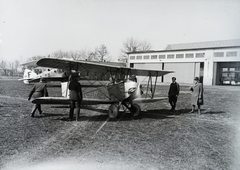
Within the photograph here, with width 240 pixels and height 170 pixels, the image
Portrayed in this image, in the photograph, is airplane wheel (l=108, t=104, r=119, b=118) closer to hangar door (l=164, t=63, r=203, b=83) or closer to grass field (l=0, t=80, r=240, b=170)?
grass field (l=0, t=80, r=240, b=170)

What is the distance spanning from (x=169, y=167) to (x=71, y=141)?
2.24m

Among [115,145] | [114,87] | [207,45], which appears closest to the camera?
[115,145]

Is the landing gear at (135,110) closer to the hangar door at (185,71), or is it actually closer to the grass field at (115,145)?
the grass field at (115,145)

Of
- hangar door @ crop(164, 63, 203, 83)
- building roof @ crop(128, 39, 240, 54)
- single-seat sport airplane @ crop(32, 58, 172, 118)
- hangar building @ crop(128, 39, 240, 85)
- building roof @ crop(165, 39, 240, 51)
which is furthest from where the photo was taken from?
hangar door @ crop(164, 63, 203, 83)

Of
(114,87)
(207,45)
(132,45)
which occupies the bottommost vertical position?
(114,87)

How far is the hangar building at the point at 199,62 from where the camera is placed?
28.5m

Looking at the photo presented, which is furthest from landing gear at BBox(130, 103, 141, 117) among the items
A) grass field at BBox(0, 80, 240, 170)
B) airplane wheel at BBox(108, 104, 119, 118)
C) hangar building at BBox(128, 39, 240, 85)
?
hangar building at BBox(128, 39, 240, 85)

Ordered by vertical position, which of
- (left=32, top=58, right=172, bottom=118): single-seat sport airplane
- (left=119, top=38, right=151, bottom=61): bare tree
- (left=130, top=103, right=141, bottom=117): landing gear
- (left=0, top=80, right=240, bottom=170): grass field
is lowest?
(left=0, top=80, right=240, bottom=170): grass field

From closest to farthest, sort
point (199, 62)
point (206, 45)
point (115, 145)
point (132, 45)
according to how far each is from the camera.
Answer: point (115, 145) < point (132, 45) < point (199, 62) < point (206, 45)

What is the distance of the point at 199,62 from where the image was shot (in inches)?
1203

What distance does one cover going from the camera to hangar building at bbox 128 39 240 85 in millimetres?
28545

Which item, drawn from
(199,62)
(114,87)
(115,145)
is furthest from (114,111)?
(199,62)

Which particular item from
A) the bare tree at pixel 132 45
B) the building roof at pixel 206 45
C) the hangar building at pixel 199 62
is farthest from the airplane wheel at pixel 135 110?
the hangar building at pixel 199 62

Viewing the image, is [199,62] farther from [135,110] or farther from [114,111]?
[114,111]
